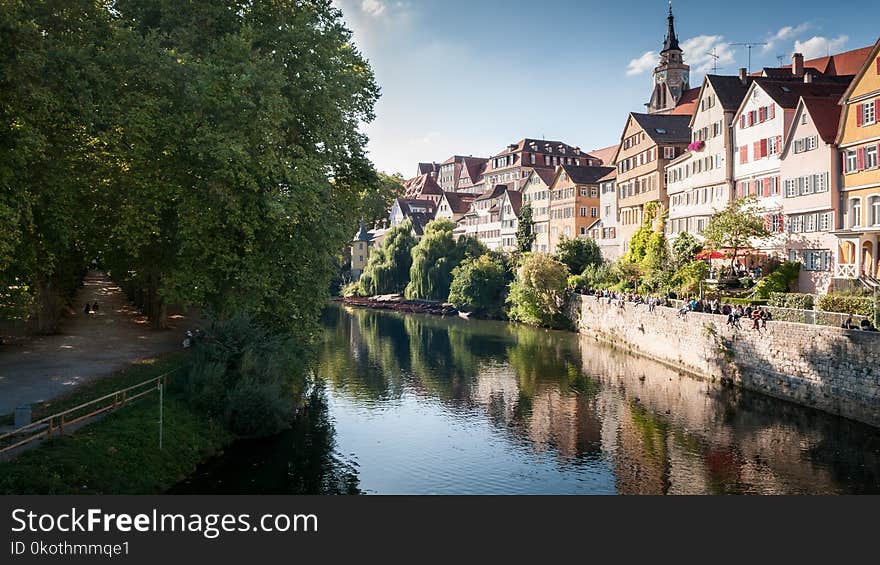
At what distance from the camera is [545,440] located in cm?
2670

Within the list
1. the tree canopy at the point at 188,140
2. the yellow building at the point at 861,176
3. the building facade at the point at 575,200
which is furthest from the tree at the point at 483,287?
the tree canopy at the point at 188,140

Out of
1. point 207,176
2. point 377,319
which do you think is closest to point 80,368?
point 207,176

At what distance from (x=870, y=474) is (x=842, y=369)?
23.1ft

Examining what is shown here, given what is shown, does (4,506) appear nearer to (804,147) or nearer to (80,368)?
(80,368)

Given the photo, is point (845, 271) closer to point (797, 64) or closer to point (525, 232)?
point (797, 64)

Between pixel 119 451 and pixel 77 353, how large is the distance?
1241cm

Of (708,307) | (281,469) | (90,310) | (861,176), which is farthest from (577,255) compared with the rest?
(281,469)

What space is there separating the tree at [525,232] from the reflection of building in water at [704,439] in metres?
42.6

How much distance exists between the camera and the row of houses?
121 ft

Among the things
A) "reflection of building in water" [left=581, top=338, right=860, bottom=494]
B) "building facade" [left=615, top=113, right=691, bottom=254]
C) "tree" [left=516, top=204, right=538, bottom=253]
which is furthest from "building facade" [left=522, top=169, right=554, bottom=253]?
"reflection of building in water" [left=581, top=338, right=860, bottom=494]

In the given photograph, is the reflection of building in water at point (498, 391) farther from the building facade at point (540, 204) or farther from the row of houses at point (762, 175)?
the building facade at point (540, 204)

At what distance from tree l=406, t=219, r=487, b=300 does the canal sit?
4030 cm

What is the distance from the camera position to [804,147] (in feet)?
133

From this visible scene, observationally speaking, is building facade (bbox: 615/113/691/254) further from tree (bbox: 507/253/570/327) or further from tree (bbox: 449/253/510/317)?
tree (bbox: 449/253/510/317)
